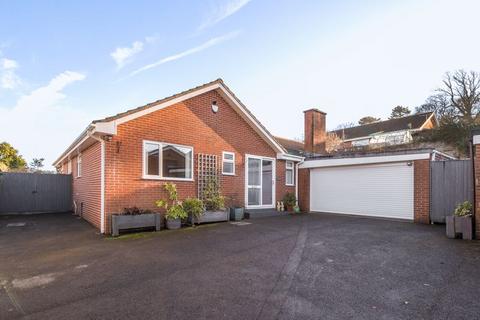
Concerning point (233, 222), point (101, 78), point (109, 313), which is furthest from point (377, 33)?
point (101, 78)

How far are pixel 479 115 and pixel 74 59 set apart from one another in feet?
103

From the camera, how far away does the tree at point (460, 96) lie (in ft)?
83.5

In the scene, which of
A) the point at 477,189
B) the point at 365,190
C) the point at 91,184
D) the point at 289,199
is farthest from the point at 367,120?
the point at 91,184

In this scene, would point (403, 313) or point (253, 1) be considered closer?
point (403, 313)

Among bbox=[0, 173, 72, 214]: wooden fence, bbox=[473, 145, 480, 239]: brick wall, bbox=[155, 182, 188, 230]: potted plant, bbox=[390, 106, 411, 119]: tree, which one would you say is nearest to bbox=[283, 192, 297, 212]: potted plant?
bbox=[155, 182, 188, 230]: potted plant

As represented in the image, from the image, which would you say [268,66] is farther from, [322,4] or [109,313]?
[109,313]

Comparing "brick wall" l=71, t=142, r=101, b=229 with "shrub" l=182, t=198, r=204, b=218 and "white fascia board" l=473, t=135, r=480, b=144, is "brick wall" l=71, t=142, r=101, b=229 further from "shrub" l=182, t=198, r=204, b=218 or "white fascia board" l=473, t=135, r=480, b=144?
"white fascia board" l=473, t=135, r=480, b=144

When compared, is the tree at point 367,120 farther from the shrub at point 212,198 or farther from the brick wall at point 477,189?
the shrub at point 212,198

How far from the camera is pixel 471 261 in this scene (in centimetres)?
538

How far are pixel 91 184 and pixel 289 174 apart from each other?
31.0 ft

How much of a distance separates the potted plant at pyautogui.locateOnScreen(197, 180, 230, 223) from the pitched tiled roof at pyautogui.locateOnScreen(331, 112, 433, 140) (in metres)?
29.0

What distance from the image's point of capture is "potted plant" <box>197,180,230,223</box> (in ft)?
33.5

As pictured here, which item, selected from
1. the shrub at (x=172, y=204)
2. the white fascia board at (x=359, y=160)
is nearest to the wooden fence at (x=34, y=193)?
the shrub at (x=172, y=204)

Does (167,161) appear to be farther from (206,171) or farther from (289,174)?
(289,174)
